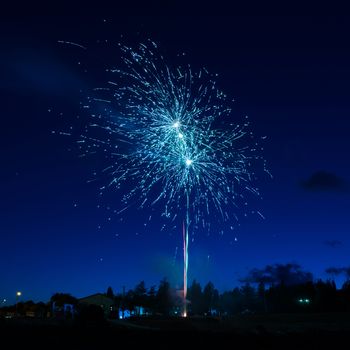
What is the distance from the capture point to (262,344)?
2198cm

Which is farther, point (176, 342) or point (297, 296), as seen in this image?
point (297, 296)

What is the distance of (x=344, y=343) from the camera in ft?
81.0

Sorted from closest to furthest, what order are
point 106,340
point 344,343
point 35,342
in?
point 35,342, point 106,340, point 344,343

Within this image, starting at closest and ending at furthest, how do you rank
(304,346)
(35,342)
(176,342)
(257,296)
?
(35,342) → (176,342) → (304,346) → (257,296)

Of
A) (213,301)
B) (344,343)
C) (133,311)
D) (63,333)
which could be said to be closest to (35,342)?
(63,333)

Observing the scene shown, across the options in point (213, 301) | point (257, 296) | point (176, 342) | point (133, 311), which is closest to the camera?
point (176, 342)

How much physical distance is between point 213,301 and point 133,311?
69.8m

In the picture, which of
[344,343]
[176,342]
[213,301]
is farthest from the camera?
[213,301]

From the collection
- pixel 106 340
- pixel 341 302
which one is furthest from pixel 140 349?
pixel 341 302

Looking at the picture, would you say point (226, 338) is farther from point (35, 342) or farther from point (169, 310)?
point (169, 310)

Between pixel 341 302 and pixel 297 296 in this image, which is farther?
pixel 297 296

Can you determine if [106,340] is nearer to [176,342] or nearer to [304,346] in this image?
[176,342]

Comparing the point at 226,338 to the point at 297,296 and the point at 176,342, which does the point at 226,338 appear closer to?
the point at 176,342

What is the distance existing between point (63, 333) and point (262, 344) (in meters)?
10.1
